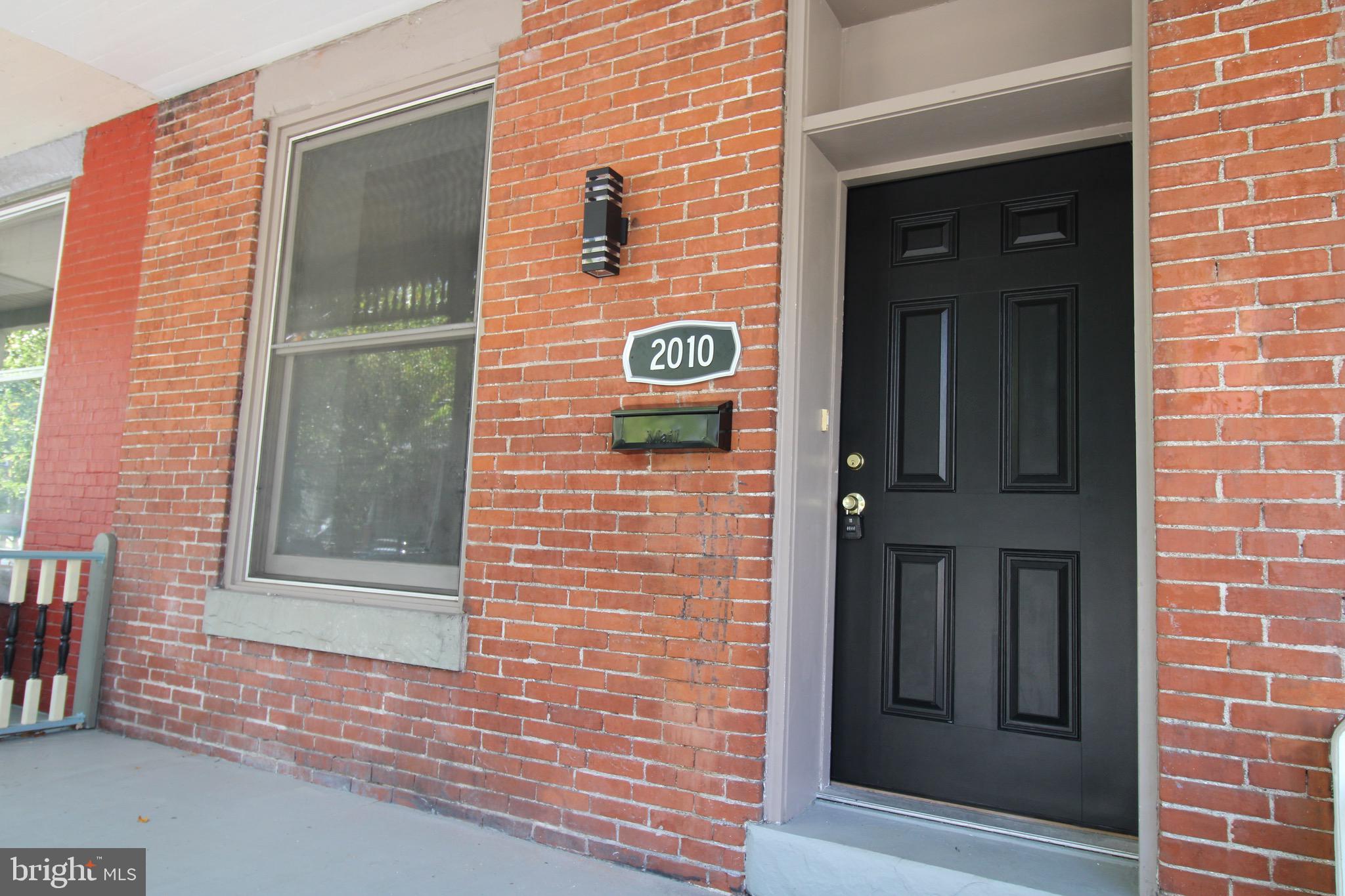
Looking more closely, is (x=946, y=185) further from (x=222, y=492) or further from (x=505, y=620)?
(x=222, y=492)

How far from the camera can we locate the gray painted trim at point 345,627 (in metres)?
3.11

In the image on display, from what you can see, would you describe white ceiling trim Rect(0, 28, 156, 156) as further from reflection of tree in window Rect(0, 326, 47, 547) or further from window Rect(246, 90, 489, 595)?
window Rect(246, 90, 489, 595)

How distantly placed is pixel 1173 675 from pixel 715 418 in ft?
4.42

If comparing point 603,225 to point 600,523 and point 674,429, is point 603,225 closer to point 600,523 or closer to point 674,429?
point 674,429

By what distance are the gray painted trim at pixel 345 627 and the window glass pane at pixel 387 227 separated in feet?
3.80

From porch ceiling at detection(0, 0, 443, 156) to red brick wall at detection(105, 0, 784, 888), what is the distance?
1.09m

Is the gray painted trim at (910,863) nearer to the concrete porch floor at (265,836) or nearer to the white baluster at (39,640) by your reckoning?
the concrete porch floor at (265,836)

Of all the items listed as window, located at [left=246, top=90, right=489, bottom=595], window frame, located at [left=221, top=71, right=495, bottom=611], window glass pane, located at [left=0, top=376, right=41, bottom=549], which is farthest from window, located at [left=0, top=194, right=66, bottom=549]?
window, located at [left=246, top=90, right=489, bottom=595]

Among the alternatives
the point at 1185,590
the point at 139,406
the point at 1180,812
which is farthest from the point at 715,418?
the point at 139,406

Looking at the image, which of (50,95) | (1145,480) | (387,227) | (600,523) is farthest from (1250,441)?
(50,95)

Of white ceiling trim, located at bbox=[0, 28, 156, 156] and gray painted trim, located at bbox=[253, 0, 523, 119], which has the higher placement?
white ceiling trim, located at bbox=[0, 28, 156, 156]

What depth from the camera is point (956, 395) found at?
9.12 ft

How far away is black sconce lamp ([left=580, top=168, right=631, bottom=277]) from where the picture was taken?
9.35ft

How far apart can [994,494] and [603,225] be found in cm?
151
